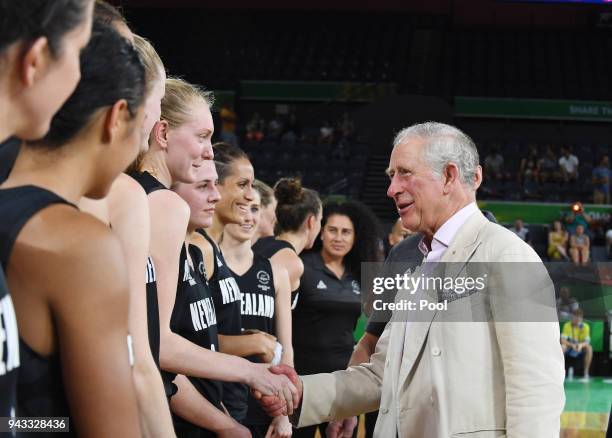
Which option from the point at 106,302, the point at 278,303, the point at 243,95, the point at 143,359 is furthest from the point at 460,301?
the point at 243,95

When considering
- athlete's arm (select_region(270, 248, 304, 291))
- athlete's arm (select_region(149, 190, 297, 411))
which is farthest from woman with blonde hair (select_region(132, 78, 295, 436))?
athlete's arm (select_region(270, 248, 304, 291))

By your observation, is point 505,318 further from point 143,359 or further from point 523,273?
point 143,359

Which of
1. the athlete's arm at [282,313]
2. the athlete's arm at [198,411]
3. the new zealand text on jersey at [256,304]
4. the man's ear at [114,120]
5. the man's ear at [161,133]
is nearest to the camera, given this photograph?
the man's ear at [114,120]

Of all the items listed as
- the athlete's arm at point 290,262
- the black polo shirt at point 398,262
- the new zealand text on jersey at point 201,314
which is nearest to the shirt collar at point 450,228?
the black polo shirt at point 398,262

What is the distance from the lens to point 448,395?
8.34 ft

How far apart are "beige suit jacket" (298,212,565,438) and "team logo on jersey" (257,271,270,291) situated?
157 centimetres

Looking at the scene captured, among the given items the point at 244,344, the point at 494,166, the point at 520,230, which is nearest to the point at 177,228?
the point at 244,344

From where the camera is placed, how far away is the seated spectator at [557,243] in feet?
51.2

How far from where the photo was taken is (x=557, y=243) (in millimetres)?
15828

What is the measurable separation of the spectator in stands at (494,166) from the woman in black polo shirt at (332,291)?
1395cm

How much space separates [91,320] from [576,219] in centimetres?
1631

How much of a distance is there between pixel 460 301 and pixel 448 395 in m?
0.28

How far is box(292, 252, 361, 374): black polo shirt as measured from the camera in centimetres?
514
